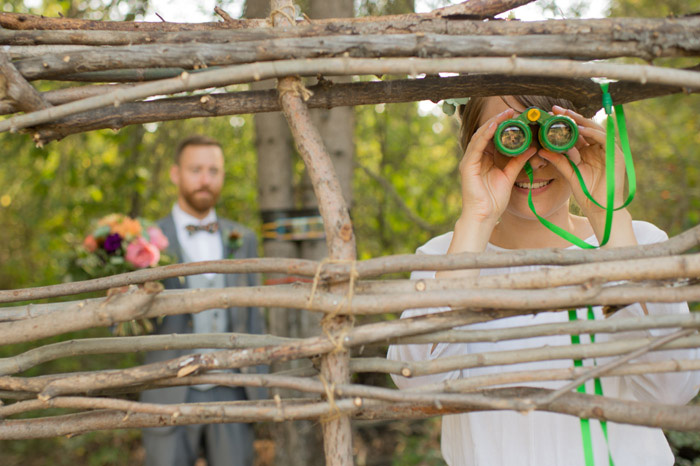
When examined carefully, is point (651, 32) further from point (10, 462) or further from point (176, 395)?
point (10, 462)

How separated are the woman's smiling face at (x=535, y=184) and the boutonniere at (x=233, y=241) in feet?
6.36

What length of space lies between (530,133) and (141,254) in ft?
7.00

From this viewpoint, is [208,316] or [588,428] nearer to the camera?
[588,428]

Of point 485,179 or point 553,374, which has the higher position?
point 485,179

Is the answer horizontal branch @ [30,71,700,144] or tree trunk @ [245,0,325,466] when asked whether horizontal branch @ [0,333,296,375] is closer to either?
horizontal branch @ [30,71,700,144]

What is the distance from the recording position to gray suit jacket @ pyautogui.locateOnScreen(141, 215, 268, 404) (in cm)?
284

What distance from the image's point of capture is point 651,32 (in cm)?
104

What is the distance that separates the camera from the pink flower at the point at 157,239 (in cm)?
294

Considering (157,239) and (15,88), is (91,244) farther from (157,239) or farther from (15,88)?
(15,88)

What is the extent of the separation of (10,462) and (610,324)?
15.7ft

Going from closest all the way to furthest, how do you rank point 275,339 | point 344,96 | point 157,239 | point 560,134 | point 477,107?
1. point 275,339
2. point 344,96
3. point 560,134
4. point 477,107
5. point 157,239

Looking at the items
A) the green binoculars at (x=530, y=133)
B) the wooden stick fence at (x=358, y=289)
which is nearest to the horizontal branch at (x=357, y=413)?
the wooden stick fence at (x=358, y=289)

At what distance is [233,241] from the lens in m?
3.18

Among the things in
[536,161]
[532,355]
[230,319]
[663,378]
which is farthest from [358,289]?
[230,319]
